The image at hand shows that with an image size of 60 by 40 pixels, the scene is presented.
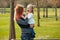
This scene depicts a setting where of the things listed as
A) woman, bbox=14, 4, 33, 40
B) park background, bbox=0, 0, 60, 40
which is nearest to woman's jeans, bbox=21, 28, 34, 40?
woman, bbox=14, 4, 33, 40

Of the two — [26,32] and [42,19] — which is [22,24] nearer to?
[26,32]

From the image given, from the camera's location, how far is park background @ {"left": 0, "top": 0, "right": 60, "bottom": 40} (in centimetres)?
1103

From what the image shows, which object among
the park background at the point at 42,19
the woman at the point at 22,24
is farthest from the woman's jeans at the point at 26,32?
the park background at the point at 42,19

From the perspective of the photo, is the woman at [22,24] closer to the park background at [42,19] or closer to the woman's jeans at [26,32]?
the woman's jeans at [26,32]

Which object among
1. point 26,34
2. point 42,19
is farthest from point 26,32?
point 42,19

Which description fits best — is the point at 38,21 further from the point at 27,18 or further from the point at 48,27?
the point at 27,18

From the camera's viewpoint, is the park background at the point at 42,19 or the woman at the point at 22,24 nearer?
the woman at the point at 22,24

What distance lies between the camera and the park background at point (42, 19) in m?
11.0

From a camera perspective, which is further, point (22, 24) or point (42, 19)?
point (42, 19)

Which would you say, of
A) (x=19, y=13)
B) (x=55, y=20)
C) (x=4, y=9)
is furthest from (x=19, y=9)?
(x=55, y=20)

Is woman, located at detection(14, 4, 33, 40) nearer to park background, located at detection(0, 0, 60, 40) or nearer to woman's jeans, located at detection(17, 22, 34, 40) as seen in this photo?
woman's jeans, located at detection(17, 22, 34, 40)

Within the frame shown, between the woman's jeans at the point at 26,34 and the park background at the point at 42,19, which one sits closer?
the woman's jeans at the point at 26,34

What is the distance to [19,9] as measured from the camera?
3369 millimetres

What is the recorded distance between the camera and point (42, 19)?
15859mm
